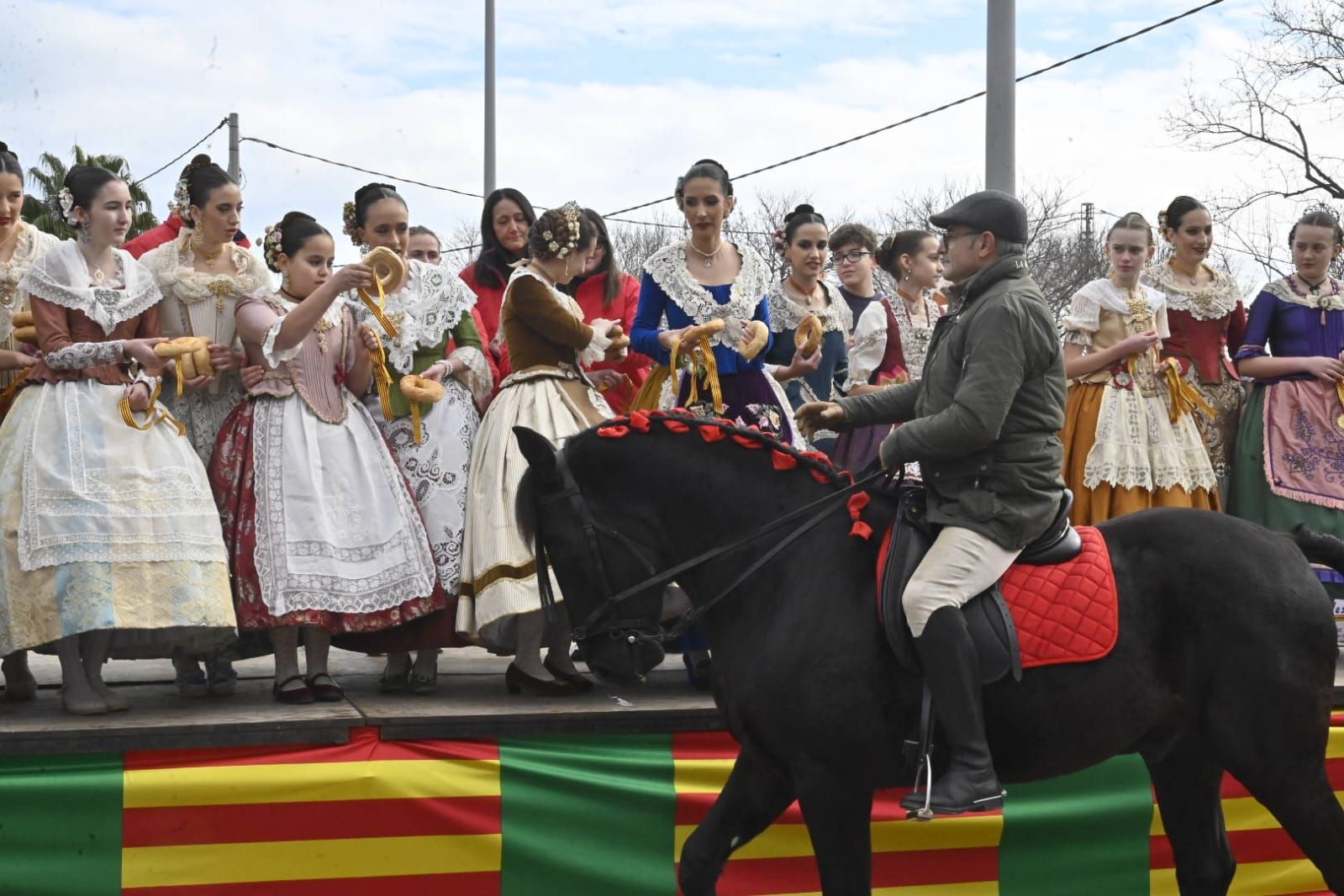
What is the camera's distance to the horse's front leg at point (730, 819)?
146 inches

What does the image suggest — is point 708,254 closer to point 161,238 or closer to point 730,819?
point 161,238

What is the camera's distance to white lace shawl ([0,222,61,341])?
4.83 meters

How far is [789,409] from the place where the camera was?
5340 millimetres

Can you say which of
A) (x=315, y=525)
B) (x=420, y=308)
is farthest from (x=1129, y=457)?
(x=315, y=525)

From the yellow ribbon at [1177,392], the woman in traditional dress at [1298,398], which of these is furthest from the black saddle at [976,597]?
the woman in traditional dress at [1298,398]

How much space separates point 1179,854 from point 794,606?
4.78 feet

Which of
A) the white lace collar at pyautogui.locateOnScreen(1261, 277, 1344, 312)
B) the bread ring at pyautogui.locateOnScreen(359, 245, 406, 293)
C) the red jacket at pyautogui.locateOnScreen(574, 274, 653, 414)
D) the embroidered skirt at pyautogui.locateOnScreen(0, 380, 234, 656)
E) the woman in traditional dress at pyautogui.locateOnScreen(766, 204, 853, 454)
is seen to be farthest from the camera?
the white lace collar at pyautogui.locateOnScreen(1261, 277, 1344, 312)

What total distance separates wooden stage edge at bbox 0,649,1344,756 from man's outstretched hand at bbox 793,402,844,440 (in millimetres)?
1334

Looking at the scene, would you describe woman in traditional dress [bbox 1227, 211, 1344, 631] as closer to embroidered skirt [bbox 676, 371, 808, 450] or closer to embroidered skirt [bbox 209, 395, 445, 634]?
embroidered skirt [bbox 676, 371, 808, 450]

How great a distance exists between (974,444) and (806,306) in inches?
105

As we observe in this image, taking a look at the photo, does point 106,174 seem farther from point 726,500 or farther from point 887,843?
point 887,843

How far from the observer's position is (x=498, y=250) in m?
5.91

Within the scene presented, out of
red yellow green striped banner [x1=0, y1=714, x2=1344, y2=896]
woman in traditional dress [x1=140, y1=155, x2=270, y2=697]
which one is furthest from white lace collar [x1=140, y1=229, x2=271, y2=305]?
red yellow green striped banner [x1=0, y1=714, x2=1344, y2=896]

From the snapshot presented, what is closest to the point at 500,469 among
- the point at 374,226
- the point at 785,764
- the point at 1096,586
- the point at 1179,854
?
the point at 374,226
